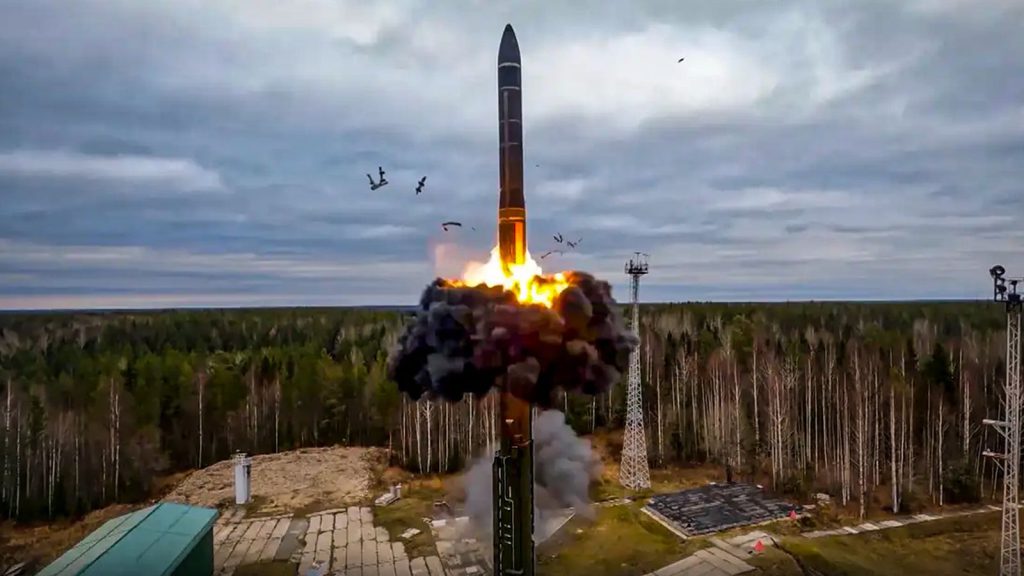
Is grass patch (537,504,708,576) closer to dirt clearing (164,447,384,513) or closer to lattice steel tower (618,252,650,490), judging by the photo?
lattice steel tower (618,252,650,490)

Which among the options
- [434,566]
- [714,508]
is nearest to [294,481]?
[434,566]

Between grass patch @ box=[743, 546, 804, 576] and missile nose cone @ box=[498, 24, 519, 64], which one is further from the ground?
missile nose cone @ box=[498, 24, 519, 64]

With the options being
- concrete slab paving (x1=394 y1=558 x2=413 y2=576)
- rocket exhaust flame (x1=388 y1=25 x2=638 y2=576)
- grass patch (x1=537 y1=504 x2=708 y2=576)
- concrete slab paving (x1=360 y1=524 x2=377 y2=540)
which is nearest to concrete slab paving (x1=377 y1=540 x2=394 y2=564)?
concrete slab paving (x1=394 y1=558 x2=413 y2=576)

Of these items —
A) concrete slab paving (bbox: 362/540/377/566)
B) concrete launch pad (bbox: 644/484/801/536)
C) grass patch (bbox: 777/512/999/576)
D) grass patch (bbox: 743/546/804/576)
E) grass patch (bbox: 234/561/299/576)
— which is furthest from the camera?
concrete launch pad (bbox: 644/484/801/536)

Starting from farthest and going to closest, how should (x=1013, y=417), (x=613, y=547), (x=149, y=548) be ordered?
(x=613, y=547)
(x=149, y=548)
(x=1013, y=417)

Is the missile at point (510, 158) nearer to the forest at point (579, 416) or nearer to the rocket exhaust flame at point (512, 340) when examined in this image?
the rocket exhaust flame at point (512, 340)

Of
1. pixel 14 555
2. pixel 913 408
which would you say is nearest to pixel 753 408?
pixel 913 408

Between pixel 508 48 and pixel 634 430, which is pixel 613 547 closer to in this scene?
pixel 634 430
